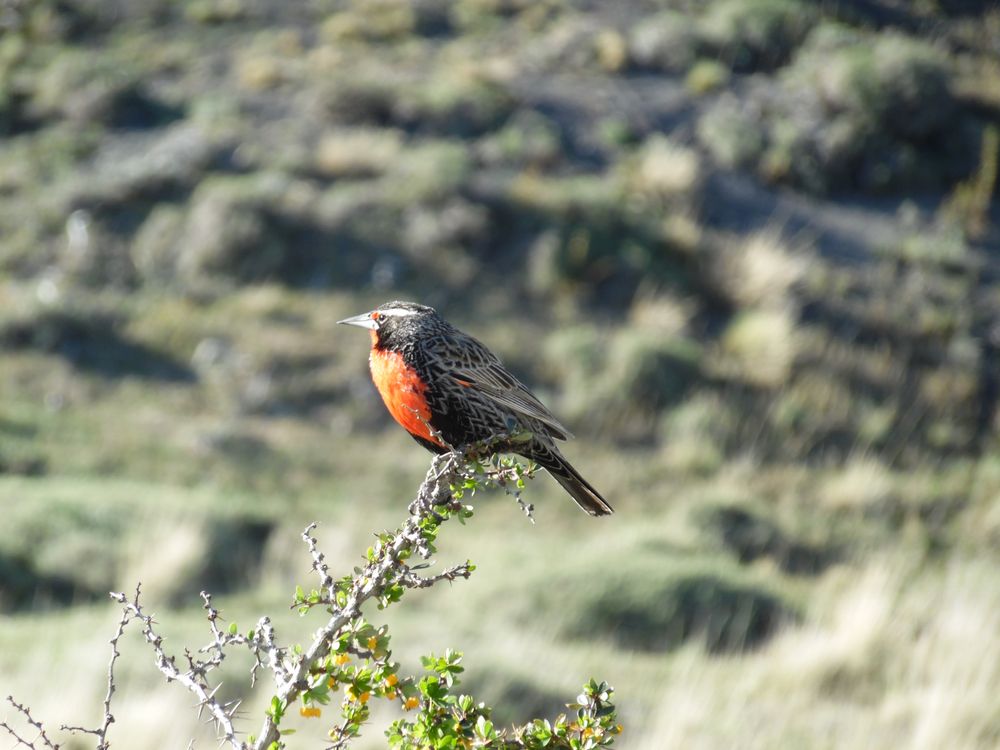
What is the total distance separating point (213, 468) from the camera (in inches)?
405

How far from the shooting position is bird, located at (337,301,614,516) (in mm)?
3848

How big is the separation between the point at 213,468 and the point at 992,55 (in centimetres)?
1325

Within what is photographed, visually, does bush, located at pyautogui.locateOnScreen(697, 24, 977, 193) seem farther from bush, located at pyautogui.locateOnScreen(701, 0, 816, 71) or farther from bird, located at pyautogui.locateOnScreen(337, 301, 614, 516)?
bird, located at pyautogui.locateOnScreen(337, 301, 614, 516)

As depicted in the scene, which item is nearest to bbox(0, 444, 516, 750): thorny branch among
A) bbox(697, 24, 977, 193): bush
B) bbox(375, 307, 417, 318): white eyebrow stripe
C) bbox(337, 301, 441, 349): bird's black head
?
bbox(337, 301, 441, 349): bird's black head

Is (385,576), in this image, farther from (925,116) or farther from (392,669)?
(925,116)

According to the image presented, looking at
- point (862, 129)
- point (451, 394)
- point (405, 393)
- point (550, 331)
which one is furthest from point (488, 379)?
point (862, 129)

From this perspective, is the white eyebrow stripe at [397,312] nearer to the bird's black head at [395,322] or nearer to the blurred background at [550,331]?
the bird's black head at [395,322]

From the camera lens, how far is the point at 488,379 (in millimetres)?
3984

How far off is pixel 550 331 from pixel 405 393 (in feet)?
27.8

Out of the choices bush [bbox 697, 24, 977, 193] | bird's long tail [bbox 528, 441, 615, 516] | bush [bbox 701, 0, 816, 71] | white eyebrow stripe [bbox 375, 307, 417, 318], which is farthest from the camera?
bush [bbox 701, 0, 816, 71]

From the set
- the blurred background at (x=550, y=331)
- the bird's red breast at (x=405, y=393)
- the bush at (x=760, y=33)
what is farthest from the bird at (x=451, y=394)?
the bush at (x=760, y=33)

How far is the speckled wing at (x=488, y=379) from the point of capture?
392 cm

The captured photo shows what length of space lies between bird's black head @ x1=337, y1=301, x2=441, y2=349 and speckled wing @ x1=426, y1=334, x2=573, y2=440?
0.38 ft

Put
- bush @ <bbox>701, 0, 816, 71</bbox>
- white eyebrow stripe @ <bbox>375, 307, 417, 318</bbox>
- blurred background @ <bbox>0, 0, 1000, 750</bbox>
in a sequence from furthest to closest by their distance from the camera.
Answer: bush @ <bbox>701, 0, 816, 71</bbox> < blurred background @ <bbox>0, 0, 1000, 750</bbox> < white eyebrow stripe @ <bbox>375, 307, 417, 318</bbox>
